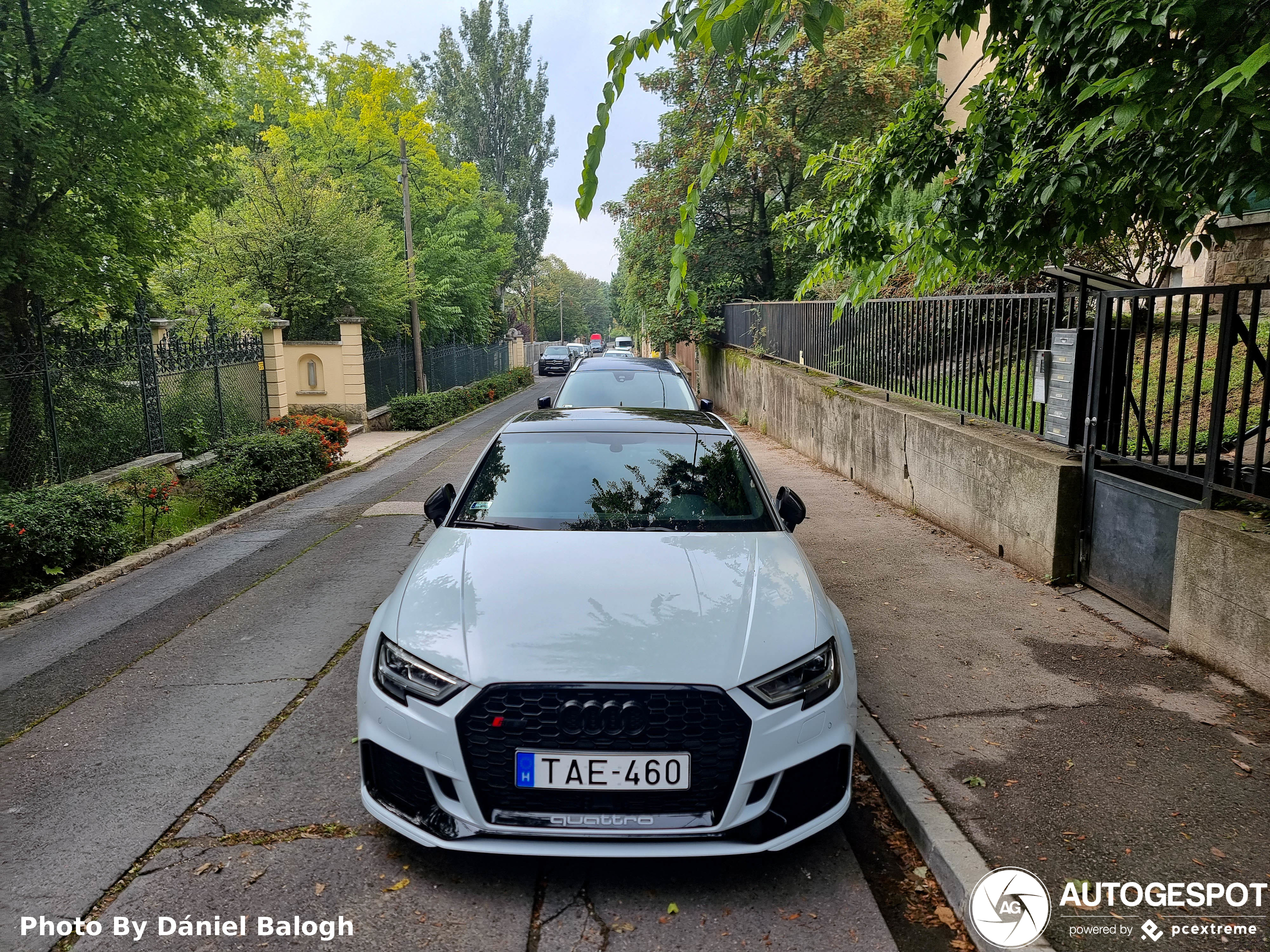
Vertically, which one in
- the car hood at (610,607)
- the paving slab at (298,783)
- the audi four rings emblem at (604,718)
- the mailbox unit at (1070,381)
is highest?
the mailbox unit at (1070,381)

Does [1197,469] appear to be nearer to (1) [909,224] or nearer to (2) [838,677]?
(1) [909,224]

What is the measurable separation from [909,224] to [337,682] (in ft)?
14.8

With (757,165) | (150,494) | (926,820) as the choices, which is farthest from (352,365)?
(926,820)

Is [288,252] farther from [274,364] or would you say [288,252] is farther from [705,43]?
[705,43]

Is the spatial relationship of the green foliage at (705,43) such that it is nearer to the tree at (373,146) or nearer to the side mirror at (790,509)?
the side mirror at (790,509)

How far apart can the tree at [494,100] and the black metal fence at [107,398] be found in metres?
38.8

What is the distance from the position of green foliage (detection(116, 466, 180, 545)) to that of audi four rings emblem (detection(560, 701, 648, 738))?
778cm

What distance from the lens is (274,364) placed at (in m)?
18.4

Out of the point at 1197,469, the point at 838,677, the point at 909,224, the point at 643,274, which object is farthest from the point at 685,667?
the point at 643,274

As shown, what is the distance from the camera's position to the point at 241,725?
454 cm

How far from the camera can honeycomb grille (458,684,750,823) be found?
2.94m

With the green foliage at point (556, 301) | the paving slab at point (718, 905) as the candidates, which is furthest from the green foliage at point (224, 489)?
the green foliage at point (556, 301)

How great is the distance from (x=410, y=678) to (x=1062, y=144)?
12.6 ft

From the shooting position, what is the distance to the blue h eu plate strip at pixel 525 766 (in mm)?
2939
